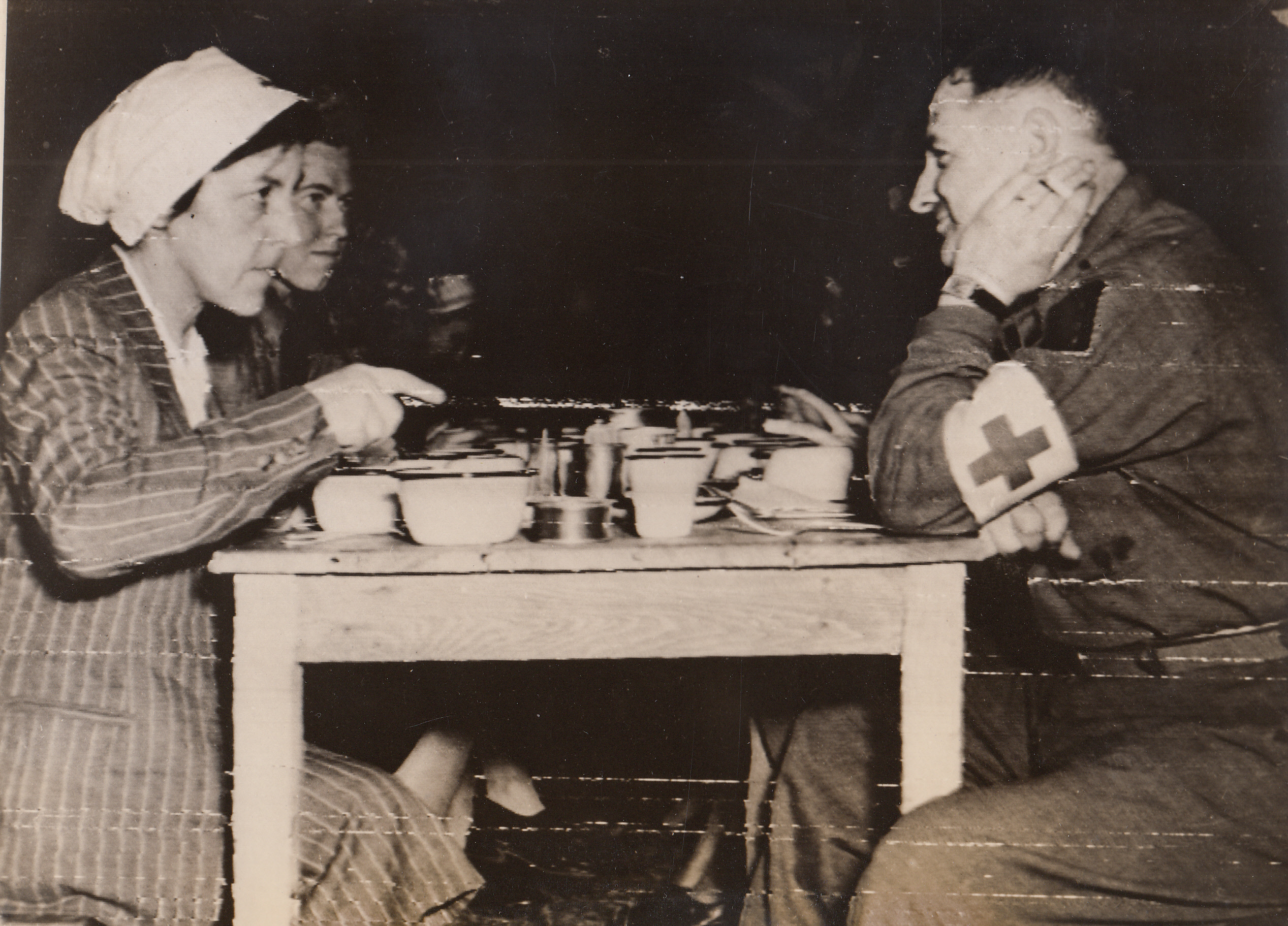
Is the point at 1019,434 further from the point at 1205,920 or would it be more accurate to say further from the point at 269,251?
the point at 269,251

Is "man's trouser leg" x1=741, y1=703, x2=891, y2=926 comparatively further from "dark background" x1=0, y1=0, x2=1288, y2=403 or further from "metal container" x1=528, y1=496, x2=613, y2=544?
"dark background" x1=0, y1=0, x2=1288, y2=403

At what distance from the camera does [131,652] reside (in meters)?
1.29

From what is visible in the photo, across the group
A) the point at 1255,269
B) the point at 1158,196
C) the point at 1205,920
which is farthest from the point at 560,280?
the point at 1205,920

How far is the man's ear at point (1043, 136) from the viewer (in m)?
1.26

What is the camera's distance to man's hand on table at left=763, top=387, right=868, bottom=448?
49.8 inches

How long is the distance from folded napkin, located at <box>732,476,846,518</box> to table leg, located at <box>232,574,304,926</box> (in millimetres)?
661

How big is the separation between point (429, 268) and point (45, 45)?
68 cm

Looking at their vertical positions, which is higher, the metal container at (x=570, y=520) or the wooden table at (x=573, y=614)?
the metal container at (x=570, y=520)

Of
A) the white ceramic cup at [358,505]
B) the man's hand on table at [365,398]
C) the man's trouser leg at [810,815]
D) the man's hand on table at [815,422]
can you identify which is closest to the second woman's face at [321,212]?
the man's hand on table at [365,398]

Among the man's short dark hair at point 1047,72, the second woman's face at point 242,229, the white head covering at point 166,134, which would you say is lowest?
the second woman's face at point 242,229

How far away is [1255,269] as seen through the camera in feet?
4.15

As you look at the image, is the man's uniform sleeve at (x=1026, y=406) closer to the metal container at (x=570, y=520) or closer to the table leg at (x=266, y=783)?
the metal container at (x=570, y=520)

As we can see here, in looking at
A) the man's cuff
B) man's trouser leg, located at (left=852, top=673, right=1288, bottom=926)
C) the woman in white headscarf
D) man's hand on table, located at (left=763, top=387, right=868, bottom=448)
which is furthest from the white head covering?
man's trouser leg, located at (left=852, top=673, right=1288, bottom=926)

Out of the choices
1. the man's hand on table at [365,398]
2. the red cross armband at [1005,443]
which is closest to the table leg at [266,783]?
the man's hand on table at [365,398]
